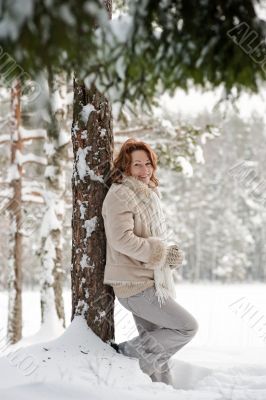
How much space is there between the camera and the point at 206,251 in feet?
136

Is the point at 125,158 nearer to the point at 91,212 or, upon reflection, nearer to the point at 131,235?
the point at 91,212

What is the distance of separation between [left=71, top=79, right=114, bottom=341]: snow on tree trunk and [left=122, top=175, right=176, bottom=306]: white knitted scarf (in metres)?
0.32

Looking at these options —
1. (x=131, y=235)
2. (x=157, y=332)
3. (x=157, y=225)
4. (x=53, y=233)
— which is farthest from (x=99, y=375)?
(x=53, y=233)

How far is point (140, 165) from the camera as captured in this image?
14.8ft

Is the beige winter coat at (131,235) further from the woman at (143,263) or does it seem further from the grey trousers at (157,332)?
the grey trousers at (157,332)

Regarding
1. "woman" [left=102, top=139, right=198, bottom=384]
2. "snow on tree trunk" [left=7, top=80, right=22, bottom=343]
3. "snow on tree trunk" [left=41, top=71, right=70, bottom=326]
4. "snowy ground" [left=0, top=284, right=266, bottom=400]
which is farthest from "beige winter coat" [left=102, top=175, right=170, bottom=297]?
"snow on tree trunk" [left=7, top=80, right=22, bottom=343]

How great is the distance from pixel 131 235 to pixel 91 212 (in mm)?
553

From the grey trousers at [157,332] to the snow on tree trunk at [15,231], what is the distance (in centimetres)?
665

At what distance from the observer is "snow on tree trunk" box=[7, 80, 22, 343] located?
34.8 ft

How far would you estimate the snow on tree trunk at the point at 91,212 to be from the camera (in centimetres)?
448

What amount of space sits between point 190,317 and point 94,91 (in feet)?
7.23

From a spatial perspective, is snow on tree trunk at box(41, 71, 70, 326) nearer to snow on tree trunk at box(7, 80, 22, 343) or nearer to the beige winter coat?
snow on tree trunk at box(7, 80, 22, 343)

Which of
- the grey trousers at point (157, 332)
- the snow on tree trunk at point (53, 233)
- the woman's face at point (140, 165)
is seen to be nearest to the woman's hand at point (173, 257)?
the grey trousers at point (157, 332)

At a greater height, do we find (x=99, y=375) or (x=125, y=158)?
(x=125, y=158)
